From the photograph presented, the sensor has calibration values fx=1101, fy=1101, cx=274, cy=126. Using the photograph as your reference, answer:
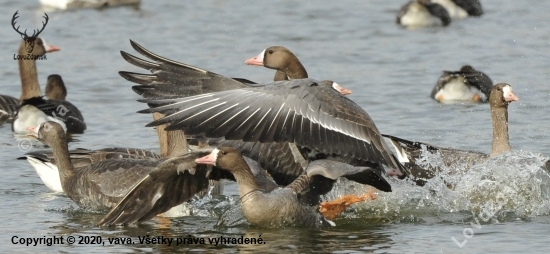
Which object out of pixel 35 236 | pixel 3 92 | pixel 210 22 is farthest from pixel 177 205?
pixel 210 22

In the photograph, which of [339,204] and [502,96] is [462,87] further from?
[339,204]

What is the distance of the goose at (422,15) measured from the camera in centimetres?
2183

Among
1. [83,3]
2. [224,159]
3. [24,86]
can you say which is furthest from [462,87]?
[83,3]

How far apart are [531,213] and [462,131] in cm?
436

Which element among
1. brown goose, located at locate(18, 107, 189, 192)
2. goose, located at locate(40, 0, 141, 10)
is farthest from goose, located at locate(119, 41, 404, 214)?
goose, located at locate(40, 0, 141, 10)

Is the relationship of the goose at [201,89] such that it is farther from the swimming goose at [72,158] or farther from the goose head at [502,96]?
the goose head at [502,96]

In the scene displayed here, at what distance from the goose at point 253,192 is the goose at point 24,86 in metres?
6.11

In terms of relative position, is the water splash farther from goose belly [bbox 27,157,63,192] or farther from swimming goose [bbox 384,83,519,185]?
goose belly [bbox 27,157,63,192]

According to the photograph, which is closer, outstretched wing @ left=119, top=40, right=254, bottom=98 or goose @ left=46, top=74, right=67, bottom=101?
outstretched wing @ left=119, top=40, right=254, bottom=98

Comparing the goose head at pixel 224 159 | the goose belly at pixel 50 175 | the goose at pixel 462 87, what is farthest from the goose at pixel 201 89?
the goose at pixel 462 87

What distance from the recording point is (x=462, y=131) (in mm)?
14227

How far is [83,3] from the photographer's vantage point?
23.8 meters

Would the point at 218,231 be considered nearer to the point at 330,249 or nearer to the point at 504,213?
the point at 330,249

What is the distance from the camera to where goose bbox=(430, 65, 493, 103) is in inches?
629
